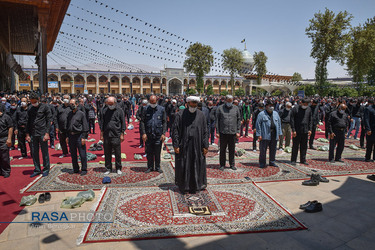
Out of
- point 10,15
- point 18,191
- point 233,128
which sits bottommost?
point 18,191

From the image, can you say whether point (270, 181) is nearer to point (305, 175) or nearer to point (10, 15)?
point (305, 175)

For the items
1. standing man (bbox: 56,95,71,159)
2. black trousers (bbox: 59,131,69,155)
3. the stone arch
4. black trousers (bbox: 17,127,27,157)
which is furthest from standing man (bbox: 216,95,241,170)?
the stone arch

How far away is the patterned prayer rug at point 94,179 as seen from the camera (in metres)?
4.88

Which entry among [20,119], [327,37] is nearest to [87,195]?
[20,119]

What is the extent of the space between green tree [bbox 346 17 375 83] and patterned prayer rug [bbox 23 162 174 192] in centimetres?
3408

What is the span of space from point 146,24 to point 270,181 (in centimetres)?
1478

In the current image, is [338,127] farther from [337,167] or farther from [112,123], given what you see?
[112,123]

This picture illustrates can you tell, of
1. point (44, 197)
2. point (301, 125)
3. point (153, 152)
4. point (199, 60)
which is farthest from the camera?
point (199, 60)

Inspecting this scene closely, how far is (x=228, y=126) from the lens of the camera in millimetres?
6102

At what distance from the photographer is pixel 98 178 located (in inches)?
214

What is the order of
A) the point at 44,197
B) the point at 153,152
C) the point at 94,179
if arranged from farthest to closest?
the point at 153,152 < the point at 94,179 < the point at 44,197

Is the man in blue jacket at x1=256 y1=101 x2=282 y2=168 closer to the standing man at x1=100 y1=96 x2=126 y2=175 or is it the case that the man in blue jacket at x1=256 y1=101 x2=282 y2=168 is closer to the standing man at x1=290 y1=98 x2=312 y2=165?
the standing man at x1=290 y1=98 x2=312 y2=165

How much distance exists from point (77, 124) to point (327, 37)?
32.8 m

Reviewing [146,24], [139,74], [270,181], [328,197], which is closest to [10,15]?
[146,24]
